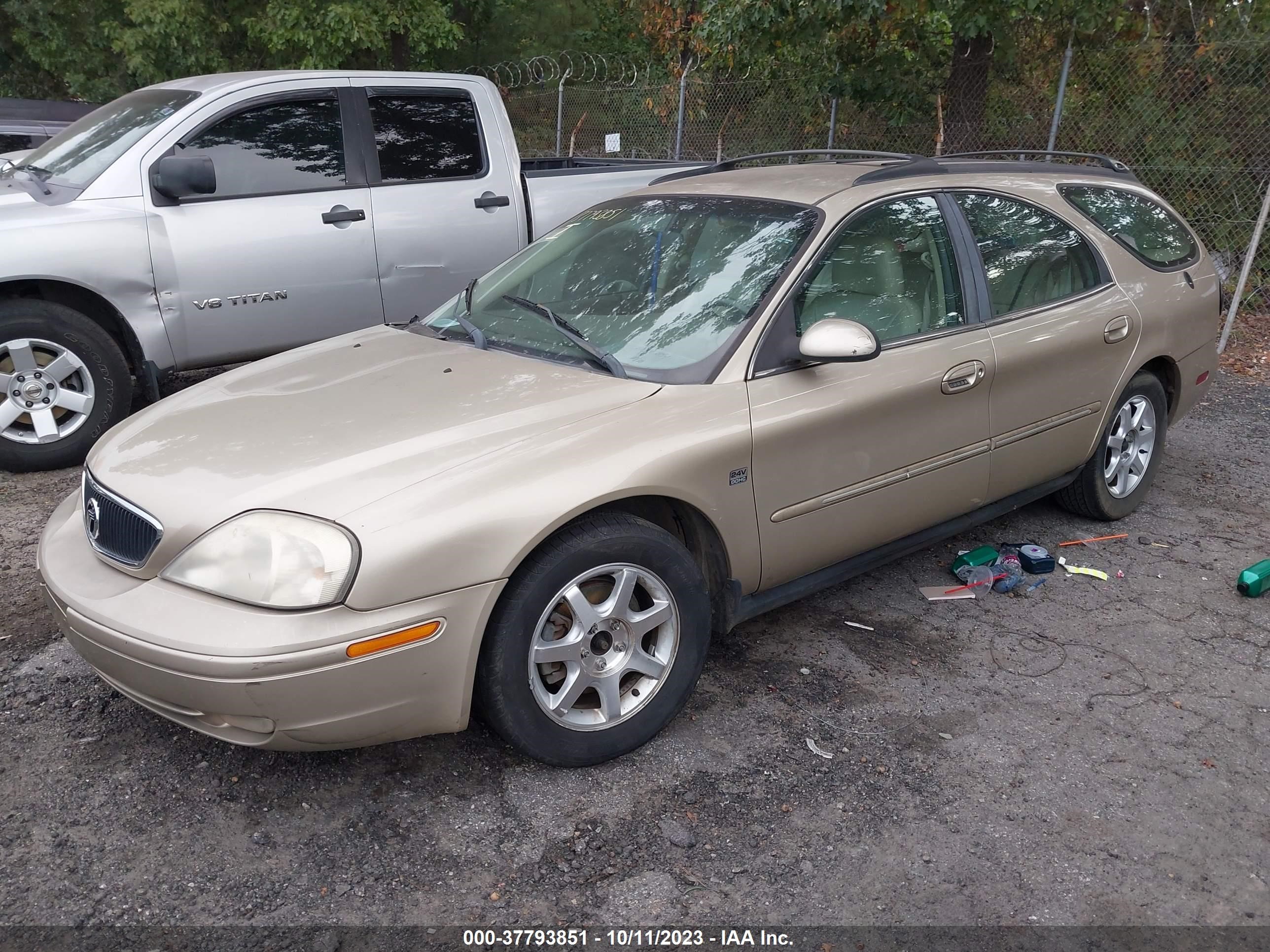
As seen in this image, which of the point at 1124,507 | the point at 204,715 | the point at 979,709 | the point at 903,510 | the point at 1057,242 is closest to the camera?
the point at 204,715

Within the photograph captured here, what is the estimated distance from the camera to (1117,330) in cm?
446

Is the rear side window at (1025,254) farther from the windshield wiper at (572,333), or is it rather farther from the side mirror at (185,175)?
the side mirror at (185,175)

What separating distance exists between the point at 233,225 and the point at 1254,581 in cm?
510

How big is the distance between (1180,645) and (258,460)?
3302 millimetres

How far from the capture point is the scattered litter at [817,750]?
3156mm

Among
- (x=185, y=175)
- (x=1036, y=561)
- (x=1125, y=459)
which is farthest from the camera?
(x=185, y=175)

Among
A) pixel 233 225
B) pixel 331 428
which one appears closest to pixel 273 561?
pixel 331 428

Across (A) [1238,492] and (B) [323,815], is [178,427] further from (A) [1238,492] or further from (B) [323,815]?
(A) [1238,492]

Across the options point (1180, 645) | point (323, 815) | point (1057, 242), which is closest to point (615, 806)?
point (323, 815)

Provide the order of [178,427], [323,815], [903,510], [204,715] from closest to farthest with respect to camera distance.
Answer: [204,715] → [323,815] → [178,427] → [903,510]

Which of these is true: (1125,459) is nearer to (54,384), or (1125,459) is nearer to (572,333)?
(572,333)

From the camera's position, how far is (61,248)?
199 inches

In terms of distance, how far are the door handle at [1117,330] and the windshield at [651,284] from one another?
1.60 m

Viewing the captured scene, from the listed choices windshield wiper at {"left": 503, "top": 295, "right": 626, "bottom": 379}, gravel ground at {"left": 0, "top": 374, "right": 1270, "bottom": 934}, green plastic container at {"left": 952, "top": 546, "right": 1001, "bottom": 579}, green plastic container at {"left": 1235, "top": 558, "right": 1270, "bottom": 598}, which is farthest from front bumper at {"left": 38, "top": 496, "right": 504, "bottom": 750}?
green plastic container at {"left": 1235, "top": 558, "right": 1270, "bottom": 598}
